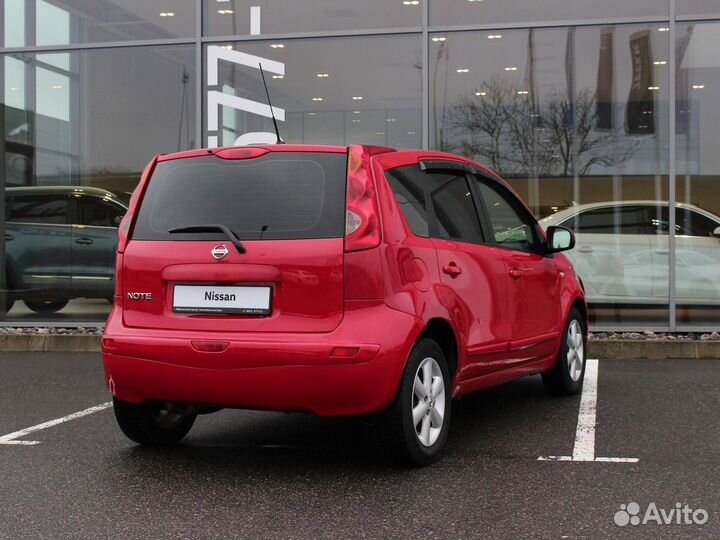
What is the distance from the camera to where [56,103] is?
1106cm

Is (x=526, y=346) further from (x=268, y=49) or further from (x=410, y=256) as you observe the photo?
(x=268, y=49)

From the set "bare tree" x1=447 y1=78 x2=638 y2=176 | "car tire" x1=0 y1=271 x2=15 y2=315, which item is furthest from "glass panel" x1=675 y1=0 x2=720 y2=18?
"car tire" x1=0 y1=271 x2=15 y2=315

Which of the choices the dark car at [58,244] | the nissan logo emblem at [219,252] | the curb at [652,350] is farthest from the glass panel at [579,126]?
the nissan logo emblem at [219,252]

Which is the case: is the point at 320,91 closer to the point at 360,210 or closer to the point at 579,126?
the point at 579,126

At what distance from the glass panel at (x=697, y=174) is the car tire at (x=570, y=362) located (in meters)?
3.56

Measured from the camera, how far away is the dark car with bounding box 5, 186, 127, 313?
10.9 metres

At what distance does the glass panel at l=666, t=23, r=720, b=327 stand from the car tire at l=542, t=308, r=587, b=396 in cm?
356

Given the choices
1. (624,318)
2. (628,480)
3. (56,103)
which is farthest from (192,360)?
(56,103)

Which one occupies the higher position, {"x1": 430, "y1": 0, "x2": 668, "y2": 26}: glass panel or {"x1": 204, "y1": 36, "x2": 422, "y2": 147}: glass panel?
{"x1": 430, "y1": 0, "x2": 668, "y2": 26}: glass panel

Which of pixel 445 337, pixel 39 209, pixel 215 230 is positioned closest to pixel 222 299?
pixel 215 230

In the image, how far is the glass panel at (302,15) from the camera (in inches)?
407

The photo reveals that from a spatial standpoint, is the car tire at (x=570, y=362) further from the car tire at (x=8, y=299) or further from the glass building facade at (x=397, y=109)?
the car tire at (x=8, y=299)

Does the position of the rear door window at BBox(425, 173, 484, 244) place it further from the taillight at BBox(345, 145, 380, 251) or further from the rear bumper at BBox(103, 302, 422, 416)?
the rear bumper at BBox(103, 302, 422, 416)

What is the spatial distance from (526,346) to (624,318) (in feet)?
15.5
